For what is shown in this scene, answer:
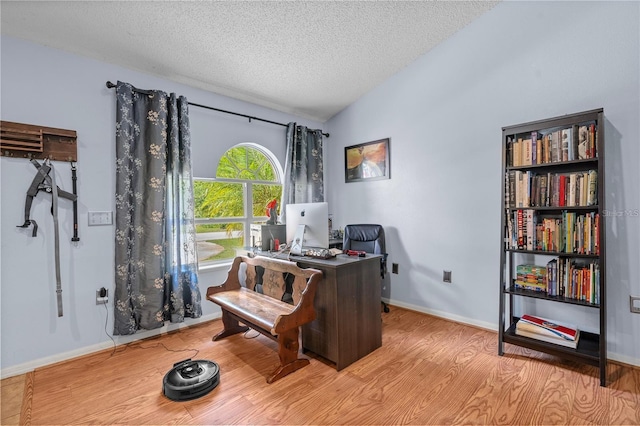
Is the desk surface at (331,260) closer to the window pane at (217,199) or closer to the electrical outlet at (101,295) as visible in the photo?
the window pane at (217,199)

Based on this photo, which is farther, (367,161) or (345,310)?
(367,161)

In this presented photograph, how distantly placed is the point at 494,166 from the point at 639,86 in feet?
3.44

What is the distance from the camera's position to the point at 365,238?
138 inches

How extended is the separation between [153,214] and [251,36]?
1.81 meters

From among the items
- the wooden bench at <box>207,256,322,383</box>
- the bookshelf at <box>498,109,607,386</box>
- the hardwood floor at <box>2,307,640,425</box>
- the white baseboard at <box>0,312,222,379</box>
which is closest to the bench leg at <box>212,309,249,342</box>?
the wooden bench at <box>207,256,322,383</box>

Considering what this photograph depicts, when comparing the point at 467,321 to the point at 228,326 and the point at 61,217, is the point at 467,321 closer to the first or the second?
the point at 228,326

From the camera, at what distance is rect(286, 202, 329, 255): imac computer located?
2.37 metres

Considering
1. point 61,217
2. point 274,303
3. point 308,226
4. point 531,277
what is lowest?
A: point 274,303

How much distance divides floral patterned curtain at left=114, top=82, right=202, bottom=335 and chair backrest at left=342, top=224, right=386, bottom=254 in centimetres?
177

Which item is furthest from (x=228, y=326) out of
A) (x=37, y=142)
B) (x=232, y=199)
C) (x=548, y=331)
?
(x=548, y=331)

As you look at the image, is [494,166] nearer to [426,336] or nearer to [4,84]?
[426,336]

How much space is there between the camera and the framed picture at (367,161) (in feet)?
12.1

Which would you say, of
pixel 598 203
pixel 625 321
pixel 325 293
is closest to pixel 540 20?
pixel 598 203

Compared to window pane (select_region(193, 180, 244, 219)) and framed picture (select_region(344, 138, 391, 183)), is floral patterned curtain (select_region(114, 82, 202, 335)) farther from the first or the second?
framed picture (select_region(344, 138, 391, 183))
